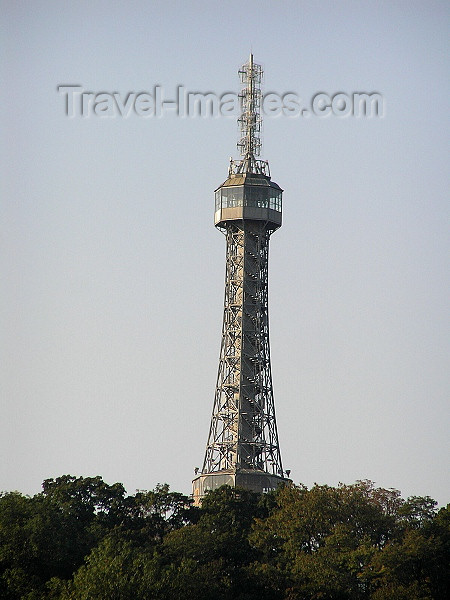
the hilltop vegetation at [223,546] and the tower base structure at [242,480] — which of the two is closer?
the hilltop vegetation at [223,546]

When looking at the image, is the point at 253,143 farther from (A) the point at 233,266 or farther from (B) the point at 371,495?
(B) the point at 371,495

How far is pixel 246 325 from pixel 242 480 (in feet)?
55.9

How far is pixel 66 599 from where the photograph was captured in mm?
113000

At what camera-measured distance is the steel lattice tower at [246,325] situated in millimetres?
166750

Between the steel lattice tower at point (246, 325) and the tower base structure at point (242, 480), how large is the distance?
97cm

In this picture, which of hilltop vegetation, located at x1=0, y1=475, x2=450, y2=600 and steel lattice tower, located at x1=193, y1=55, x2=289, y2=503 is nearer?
hilltop vegetation, located at x1=0, y1=475, x2=450, y2=600

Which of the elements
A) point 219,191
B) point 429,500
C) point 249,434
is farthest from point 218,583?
point 219,191

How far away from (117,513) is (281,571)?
1902 centimetres

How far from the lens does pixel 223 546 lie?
129 meters

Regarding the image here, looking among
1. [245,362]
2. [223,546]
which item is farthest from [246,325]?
[223,546]

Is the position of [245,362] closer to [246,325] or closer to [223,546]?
[246,325]

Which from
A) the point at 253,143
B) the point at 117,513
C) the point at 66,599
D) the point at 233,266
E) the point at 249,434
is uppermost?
the point at 253,143

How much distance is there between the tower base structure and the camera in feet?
529

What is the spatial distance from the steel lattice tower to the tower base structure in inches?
38.2
